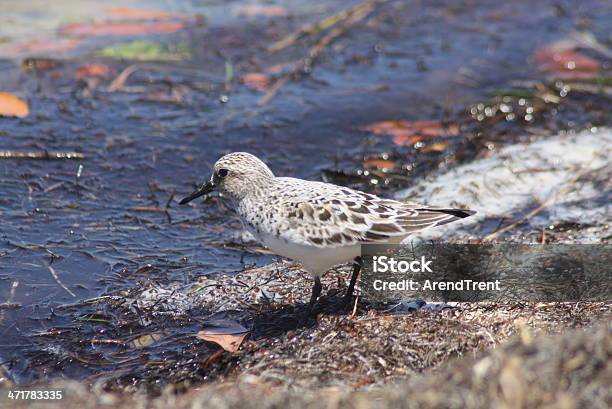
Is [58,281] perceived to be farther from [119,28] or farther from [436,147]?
[119,28]

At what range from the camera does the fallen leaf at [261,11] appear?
444 inches

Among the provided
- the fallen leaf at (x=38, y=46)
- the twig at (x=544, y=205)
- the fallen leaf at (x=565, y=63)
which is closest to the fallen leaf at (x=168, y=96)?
the fallen leaf at (x=38, y=46)

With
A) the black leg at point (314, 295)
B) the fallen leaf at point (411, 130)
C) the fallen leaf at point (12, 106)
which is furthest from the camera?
the fallen leaf at point (411, 130)

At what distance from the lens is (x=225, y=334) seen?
214 inches

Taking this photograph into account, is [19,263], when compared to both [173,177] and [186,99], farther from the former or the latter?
[186,99]

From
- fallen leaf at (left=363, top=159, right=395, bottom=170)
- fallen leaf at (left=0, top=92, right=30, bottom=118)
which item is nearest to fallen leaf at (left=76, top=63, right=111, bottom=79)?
fallen leaf at (left=0, top=92, right=30, bottom=118)

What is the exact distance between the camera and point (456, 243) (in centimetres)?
652

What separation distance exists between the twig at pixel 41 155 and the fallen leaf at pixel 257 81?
2274 millimetres

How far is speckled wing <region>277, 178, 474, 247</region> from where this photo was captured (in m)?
5.35

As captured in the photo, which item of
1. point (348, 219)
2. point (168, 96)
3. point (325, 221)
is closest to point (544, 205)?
point (348, 219)

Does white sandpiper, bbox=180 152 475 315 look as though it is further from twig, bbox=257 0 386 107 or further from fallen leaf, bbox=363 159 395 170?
twig, bbox=257 0 386 107

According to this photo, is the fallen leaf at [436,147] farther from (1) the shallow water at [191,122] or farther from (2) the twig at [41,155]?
(2) the twig at [41,155]

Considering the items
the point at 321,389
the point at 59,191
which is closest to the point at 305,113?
the point at 59,191

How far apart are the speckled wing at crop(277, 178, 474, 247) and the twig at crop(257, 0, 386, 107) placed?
3.72m
